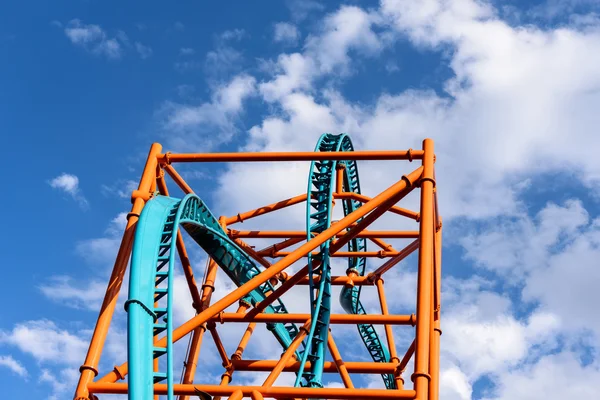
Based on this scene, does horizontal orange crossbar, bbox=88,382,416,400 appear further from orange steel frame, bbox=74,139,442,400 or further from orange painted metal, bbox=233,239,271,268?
orange painted metal, bbox=233,239,271,268

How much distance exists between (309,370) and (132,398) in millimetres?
4365

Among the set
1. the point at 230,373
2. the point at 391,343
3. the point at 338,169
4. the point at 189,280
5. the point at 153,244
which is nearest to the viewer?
the point at 153,244

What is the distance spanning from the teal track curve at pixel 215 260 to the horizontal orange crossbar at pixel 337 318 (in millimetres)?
270

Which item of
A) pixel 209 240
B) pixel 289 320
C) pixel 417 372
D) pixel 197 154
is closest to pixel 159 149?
pixel 197 154

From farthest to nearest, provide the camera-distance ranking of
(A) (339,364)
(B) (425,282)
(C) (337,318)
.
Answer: (A) (339,364), (C) (337,318), (B) (425,282)

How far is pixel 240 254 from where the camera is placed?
41.8ft

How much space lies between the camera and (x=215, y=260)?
12508 millimetres

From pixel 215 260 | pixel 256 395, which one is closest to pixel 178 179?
pixel 215 260

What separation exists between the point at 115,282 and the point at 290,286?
2.82m

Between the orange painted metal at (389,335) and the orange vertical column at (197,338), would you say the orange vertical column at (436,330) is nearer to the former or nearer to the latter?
the orange painted metal at (389,335)

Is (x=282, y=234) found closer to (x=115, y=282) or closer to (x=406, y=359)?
(x=406, y=359)

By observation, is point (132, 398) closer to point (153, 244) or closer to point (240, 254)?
point (153, 244)

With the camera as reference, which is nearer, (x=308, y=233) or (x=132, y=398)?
(x=132, y=398)

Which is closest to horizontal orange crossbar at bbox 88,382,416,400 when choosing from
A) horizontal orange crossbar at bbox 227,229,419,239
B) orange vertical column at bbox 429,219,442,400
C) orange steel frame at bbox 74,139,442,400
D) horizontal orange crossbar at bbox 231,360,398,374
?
orange steel frame at bbox 74,139,442,400
